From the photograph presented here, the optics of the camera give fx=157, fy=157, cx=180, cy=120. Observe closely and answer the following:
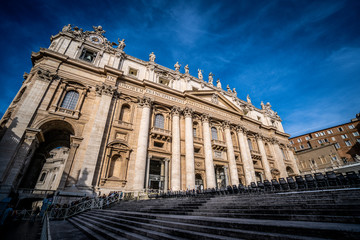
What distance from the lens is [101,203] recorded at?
1066 centimetres

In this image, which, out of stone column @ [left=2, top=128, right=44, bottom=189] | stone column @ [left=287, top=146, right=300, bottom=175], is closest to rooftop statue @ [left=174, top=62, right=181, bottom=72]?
stone column @ [left=2, top=128, right=44, bottom=189]

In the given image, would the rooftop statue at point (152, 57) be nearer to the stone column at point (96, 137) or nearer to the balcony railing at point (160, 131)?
the stone column at point (96, 137)

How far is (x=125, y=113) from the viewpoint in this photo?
59.7 ft

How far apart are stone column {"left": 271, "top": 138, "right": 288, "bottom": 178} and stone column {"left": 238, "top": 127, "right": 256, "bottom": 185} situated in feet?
26.5

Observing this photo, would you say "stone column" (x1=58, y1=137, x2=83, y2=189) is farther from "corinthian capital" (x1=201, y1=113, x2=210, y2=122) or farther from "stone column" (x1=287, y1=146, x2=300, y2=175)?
"stone column" (x1=287, y1=146, x2=300, y2=175)

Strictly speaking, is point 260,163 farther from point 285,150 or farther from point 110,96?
point 110,96

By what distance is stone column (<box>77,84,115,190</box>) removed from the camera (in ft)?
41.8

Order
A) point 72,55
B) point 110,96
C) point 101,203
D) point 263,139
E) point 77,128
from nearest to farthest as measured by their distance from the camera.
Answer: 1. point 101,203
2. point 77,128
3. point 110,96
4. point 72,55
5. point 263,139

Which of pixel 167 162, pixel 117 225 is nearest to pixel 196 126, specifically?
pixel 167 162

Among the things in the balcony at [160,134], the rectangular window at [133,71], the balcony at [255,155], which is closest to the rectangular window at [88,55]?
the rectangular window at [133,71]

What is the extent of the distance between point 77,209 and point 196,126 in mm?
15423

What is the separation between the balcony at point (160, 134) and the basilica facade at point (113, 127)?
12cm

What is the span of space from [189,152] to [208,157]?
2.72 m

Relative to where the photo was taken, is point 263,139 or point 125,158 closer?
point 125,158
